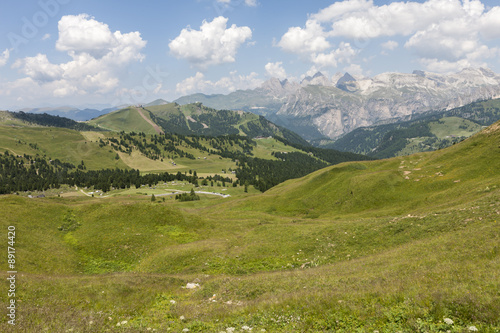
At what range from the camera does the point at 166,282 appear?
27.7m

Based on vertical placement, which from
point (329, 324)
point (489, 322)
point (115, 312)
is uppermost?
point (489, 322)

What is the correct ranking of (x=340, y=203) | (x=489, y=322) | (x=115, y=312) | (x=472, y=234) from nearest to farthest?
(x=489, y=322), (x=115, y=312), (x=472, y=234), (x=340, y=203)

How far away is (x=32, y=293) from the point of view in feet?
75.0

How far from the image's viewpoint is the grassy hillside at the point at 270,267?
14742 millimetres

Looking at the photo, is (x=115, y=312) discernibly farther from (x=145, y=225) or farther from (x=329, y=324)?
(x=145, y=225)

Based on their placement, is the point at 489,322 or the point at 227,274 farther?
the point at 227,274

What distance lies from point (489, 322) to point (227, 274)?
1018 inches

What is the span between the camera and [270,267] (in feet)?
110

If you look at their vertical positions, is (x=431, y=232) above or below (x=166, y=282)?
above

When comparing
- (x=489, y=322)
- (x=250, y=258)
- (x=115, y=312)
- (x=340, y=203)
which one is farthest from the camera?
(x=340, y=203)

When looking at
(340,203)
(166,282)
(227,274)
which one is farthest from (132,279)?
(340,203)

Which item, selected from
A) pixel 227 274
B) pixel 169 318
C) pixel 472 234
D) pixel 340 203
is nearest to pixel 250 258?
pixel 227 274

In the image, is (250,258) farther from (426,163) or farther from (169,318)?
(426,163)

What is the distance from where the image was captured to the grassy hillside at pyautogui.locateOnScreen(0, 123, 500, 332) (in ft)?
48.4
